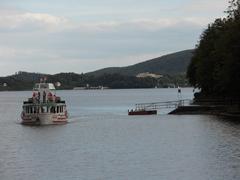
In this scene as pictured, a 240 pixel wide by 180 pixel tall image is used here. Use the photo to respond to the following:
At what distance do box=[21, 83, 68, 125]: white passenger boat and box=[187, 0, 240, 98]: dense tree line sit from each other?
26691 mm

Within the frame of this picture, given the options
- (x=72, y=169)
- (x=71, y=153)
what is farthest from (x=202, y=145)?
(x=72, y=169)

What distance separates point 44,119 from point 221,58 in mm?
33768

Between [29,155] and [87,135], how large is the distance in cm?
2220

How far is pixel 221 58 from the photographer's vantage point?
114312 mm

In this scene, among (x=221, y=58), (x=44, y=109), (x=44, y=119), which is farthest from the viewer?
(x=221, y=58)

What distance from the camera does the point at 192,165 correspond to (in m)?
48.8

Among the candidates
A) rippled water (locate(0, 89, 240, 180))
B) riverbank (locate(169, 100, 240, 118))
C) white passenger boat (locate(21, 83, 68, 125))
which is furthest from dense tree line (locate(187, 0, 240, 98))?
white passenger boat (locate(21, 83, 68, 125))

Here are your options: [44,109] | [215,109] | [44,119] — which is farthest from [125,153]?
[215,109]

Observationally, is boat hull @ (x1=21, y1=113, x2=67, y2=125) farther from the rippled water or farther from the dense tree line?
the dense tree line

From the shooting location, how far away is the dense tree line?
104 meters

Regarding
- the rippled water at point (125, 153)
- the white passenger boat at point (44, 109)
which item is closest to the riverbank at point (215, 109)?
the rippled water at point (125, 153)

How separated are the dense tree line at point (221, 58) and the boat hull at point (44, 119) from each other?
88.0ft

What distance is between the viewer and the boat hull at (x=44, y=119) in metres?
100

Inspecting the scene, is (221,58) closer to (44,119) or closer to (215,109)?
(215,109)
